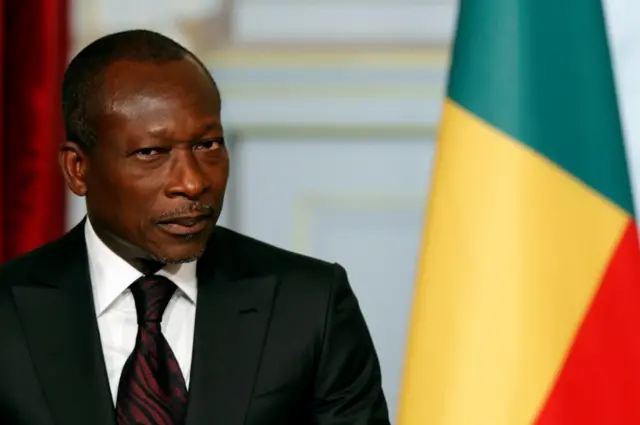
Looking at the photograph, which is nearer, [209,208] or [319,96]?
[209,208]

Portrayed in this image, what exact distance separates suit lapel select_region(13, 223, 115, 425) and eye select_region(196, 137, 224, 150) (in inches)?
7.6

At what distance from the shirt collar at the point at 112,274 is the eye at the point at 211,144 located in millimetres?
146

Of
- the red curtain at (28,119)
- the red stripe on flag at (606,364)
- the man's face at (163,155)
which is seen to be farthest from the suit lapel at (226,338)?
the red curtain at (28,119)

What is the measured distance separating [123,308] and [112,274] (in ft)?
0.12

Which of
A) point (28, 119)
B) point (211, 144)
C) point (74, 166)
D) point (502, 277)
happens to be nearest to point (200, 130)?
point (211, 144)

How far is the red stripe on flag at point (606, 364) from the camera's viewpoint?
45.4 inches

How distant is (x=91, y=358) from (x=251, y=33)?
79 centimetres

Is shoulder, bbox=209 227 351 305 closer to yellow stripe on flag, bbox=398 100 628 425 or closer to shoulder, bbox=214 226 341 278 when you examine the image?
shoulder, bbox=214 226 341 278

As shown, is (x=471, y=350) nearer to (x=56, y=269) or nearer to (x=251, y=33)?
(x=56, y=269)

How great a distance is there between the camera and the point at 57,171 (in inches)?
70.0

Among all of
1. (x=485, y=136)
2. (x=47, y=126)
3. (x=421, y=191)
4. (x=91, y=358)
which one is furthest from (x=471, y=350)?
(x=47, y=126)

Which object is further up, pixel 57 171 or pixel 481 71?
pixel 481 71

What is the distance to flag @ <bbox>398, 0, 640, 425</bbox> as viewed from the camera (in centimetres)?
116

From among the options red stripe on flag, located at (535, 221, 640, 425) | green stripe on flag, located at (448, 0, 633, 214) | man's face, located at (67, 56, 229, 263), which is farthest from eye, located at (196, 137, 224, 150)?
red stripe on flag, located at (535, 221, 640, 425)
